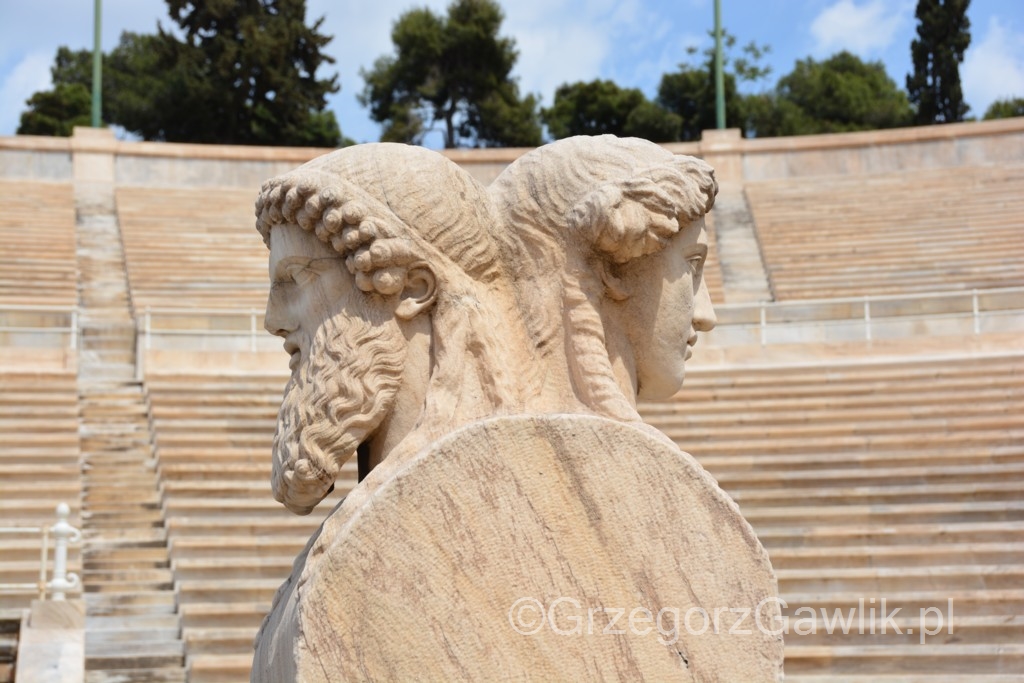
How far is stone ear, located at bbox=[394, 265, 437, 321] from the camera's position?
2.70 meters

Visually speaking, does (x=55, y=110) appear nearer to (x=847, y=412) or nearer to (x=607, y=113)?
(x=607, y=113)

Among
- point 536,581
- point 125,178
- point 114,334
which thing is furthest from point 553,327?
point 125,178

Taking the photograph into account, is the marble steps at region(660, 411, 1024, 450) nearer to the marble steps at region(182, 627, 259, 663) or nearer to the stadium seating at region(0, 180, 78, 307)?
the marble steps at region(182, 627, 259, 663)

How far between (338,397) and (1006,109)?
123 ft

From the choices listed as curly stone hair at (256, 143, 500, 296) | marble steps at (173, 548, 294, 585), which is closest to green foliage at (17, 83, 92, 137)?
marble steps at (173, 548, 294, 585)

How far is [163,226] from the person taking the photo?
22000 millimetres

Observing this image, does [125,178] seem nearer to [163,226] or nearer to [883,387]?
[163,226]

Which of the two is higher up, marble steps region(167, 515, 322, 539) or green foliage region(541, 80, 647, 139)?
green foliage region(541, 80, 647, 139)

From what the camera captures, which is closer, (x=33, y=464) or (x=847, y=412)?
(x=33, y=464)

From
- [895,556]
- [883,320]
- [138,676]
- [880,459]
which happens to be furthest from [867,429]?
[138,676]

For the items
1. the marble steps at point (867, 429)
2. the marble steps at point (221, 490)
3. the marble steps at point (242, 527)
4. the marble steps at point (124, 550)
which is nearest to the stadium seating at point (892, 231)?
the marble steps at point (867, 429)

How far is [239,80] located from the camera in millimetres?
34375

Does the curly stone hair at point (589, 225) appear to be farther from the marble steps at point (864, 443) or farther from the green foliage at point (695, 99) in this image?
the green foliage at point (695, 99)

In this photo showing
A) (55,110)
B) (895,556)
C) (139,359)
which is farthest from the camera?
(55,110)
